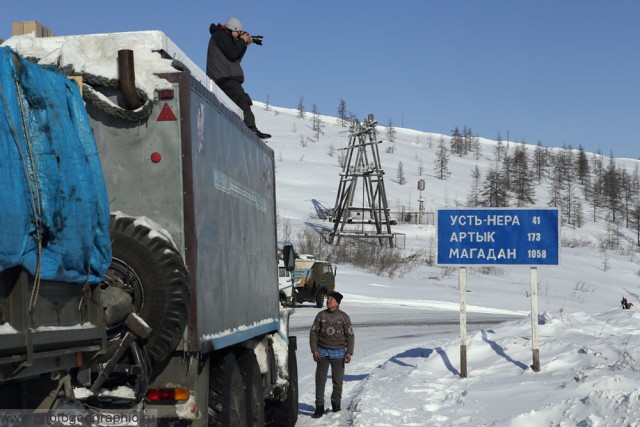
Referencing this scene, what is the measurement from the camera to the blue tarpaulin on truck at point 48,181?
3.93 m

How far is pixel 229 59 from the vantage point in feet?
34.0

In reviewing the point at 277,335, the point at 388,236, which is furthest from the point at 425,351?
the point at 388,236

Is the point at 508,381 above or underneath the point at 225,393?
underneath

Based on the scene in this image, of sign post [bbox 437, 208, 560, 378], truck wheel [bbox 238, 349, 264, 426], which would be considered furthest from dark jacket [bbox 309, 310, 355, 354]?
truck wheel [bbox 238, 349, 264, 426]

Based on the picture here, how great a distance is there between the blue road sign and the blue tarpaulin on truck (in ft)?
31.2

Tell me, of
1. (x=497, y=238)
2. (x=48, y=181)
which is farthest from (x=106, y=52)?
(x=497, y=238)

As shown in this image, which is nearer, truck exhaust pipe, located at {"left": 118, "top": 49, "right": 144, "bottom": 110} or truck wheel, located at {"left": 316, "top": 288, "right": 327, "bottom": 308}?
truck exhaust pipe, located at {"left": 118, "top": 49, "right": 144, "bottom": 110}

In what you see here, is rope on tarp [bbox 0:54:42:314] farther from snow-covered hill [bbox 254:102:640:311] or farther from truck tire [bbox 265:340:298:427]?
snow-covered hill [bbox 254:102:640:311]

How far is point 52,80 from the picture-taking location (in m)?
4.67

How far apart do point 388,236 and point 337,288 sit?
806 inches

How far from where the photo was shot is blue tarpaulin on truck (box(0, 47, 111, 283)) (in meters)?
3.93

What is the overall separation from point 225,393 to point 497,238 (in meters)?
7.65

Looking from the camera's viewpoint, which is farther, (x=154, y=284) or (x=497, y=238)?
(x=497, y=238)

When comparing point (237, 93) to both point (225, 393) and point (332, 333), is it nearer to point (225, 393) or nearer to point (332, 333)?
point (332, 333)
